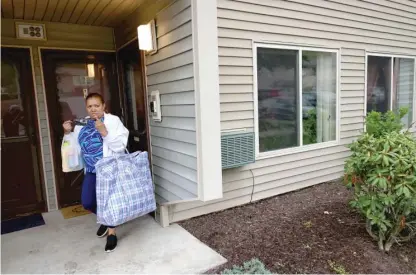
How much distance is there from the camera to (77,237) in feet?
9.75

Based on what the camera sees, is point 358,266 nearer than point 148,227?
Yes

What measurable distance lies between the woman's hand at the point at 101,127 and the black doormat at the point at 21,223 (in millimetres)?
1458

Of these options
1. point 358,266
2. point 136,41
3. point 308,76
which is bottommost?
point 358,266

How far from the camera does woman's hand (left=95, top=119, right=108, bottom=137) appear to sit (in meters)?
2.60

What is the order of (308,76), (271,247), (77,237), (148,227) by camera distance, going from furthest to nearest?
1. (308,76)
2. (148,227)
3. (77,237)
4. (271,247)

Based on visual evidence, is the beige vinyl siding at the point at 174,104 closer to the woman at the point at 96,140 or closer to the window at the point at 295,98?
the woman at the point at 96,140

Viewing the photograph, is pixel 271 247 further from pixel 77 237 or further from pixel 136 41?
pixel 136 41

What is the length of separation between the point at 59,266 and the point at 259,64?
9.60 ft

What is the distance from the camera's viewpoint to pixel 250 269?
7.75 feet

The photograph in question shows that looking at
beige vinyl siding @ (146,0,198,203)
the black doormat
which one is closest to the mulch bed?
beige vinyl siding @ (146,0,198,203)

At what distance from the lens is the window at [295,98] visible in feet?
12.5

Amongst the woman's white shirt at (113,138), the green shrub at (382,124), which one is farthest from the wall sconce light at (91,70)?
the green shrub at (382,124)

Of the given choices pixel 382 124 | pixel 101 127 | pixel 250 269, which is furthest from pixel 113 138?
pixel 382 124

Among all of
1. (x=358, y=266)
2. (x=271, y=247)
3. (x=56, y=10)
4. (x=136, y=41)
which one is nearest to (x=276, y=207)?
(x=271, y=247)
